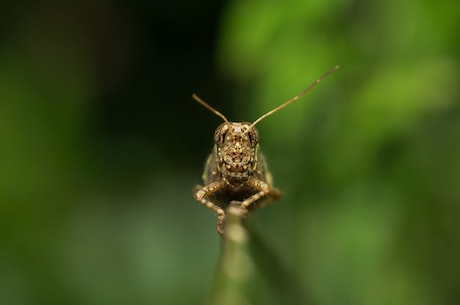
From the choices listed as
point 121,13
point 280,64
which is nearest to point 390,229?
point 280,64

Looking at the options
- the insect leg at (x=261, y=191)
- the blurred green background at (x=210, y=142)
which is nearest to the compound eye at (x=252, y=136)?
the insect leg at (x=261, y=191)

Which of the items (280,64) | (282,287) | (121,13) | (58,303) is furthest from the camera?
(121,13)

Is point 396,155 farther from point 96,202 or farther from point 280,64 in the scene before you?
point 96,202

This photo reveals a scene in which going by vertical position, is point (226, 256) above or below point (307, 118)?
below

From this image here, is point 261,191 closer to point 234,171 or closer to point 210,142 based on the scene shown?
point 234,171

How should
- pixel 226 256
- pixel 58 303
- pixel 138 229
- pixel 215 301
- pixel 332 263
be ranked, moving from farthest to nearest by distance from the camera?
pixel 138 229
pixel 58 303
pixel 332 263
pixel 226 256
pixel 215 301

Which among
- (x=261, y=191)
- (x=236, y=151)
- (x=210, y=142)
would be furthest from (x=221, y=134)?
(x=210, y=142)
